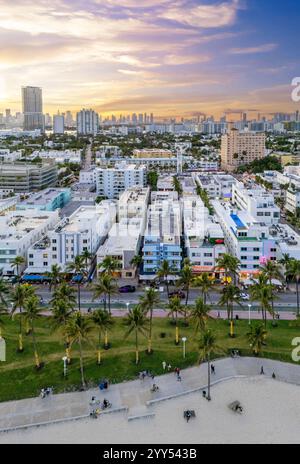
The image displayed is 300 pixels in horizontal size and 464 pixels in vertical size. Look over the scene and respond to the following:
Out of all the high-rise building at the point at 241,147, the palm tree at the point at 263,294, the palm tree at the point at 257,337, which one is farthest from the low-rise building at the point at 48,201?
the high-rise building at the point at 241,147

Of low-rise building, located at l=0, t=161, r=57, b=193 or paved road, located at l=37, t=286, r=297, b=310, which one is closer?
paved road, located at l=37, t=286, r=297, b=310

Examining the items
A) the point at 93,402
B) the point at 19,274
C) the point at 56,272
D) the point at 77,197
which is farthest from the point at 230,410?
the point at 77,197

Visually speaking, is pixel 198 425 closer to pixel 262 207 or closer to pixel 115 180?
pixel 262 207

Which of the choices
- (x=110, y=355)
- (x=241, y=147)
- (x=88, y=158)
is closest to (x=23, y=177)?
(x=110, y=355)

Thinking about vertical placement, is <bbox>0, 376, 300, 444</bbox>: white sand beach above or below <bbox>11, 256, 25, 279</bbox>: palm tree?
below

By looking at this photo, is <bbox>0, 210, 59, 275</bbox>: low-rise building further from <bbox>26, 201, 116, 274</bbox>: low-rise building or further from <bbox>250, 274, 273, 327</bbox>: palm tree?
<bbox>250, 274, 273, 327</bbox>: palm tree

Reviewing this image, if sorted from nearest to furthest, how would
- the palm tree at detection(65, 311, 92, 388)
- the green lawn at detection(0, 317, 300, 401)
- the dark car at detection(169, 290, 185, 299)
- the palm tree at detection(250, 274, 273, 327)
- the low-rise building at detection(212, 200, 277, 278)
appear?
1. the palm tree at detection(65, 311, 92, 388)
2. the green lawn at detection(0, 317, 300, 401)
3. the palm tree at detection(250, 274, 273, 327)
4. the dark car at detection(169, 290, 185, 299)
5. the low-rise building at detection(212, 200, 277, 278)

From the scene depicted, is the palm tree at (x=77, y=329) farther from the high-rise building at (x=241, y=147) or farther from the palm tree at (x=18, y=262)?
the high-rise building at (x=241, y=147)

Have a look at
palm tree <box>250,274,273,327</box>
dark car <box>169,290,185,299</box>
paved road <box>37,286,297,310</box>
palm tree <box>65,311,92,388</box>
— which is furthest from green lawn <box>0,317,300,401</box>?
dark car <box>169,290,185,299</box>
